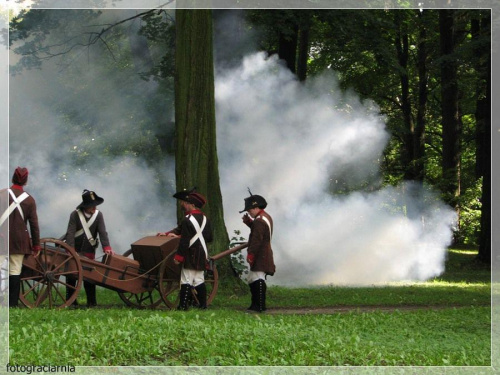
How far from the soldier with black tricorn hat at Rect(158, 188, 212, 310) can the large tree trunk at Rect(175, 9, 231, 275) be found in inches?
118

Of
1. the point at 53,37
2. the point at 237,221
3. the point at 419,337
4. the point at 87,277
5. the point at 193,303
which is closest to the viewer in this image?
the point at 419,337

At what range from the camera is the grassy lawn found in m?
8.19

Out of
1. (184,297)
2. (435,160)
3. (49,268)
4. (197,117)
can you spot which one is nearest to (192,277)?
(184,297)

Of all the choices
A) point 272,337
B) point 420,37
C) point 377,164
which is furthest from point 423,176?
point 272,337

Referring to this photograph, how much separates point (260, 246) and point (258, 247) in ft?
0.13

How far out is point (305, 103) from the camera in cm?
2714

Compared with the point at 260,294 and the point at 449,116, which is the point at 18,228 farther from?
the point at 449,116

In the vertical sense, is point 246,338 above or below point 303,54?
below

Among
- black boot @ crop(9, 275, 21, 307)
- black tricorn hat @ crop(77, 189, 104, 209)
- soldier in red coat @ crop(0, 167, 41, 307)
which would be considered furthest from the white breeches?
black boot @ crop(9, 275, 21, 307)

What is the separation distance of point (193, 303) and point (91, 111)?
17.5 m

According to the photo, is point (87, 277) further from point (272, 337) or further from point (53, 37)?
point (53, 37)

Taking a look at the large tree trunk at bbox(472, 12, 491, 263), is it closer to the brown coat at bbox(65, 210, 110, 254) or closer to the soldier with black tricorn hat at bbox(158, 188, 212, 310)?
the soldier with black tricorn hat at bbox(158, 188, 212, 310)

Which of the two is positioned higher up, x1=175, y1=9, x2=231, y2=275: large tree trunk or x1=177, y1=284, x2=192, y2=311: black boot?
x1=175, y1=9, x2=231, y2=275: large tree trunk

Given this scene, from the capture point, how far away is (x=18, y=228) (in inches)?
426
